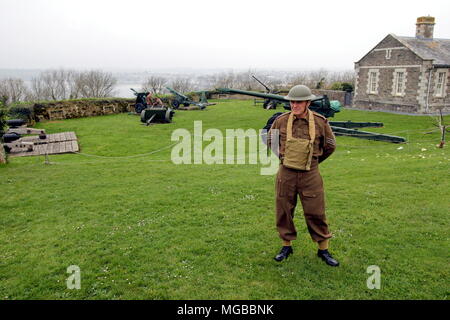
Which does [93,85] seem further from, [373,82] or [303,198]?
[303,198]

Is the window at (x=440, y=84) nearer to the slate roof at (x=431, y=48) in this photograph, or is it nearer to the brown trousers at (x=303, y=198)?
the slate roof at (x=431, y=48)

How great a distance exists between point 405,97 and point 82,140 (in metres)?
20.3

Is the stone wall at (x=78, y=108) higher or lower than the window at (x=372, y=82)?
lower

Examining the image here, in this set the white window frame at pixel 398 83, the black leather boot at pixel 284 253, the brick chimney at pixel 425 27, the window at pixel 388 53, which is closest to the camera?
the black leather boot at pixel 284 253

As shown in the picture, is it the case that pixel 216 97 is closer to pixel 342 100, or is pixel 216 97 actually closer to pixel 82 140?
pixel 342 100

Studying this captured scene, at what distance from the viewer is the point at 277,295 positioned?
3.68 metres

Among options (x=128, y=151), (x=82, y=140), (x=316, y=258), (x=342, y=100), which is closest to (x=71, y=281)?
(x=316, y=258)

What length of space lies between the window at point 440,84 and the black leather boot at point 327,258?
22.7 meters

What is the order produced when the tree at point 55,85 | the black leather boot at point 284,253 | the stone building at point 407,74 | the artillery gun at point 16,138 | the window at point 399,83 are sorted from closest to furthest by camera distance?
the black leather boot at point 284,253, the artillery gun at point 16,138, the stone building at point 407,74, the window at point 399,83, the tree at point 55,85

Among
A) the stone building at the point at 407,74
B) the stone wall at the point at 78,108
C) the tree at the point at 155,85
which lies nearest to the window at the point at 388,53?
the stone building at the point at 407,74

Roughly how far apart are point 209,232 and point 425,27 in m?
27.0

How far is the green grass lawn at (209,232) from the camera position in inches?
153

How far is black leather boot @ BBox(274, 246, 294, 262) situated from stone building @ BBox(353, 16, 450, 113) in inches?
857

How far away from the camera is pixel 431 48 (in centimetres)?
2391
